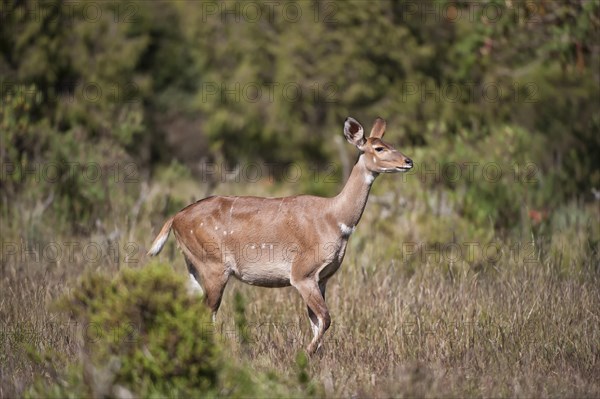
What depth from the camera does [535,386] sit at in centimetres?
674

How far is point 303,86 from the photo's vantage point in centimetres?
2352

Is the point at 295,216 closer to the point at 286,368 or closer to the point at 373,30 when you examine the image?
the point at 286,368

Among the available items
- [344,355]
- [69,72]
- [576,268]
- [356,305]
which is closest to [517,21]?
[576,268]

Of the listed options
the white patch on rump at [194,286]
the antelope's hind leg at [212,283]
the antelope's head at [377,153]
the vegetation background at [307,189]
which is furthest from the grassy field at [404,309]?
the antelope's head at [377,153]

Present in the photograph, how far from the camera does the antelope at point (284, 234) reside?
8156mm

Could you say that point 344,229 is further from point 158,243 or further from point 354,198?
point 158,243

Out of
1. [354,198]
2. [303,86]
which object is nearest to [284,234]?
[354,198]

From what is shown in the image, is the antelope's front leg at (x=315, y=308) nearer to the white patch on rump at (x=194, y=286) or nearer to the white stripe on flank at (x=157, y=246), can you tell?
the white patch on rump at (x=194, y=286)

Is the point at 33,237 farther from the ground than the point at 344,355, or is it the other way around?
the point at 344,355

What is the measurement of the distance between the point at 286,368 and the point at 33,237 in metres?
5.66

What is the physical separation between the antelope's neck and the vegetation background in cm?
106

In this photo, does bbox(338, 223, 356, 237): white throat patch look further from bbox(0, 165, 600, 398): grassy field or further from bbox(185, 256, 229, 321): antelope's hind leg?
bbox(185, 256, 229, 321): antelope's hind leg

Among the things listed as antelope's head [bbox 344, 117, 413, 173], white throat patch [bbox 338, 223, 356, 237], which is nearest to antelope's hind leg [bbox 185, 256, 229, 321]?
white throat patch [bbox 338, 223, 356, 237]

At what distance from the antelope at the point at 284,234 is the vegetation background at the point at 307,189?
44 cm
